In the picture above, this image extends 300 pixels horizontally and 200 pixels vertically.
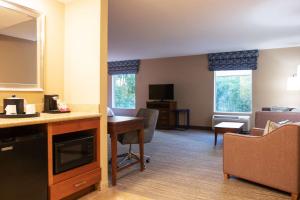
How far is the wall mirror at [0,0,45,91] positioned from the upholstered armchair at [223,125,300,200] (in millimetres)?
2414

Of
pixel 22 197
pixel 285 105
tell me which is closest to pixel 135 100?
pixel 285 105

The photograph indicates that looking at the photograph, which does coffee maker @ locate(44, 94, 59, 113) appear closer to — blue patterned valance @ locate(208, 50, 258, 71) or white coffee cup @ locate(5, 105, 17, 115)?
white coffee cup @ locate(5, 105, 17, 115)

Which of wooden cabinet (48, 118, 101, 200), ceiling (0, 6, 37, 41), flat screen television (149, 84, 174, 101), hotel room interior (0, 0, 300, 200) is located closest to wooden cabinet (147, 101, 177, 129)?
flat screen television (149, 84, 174, 101)

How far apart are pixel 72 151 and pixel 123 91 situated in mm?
6326

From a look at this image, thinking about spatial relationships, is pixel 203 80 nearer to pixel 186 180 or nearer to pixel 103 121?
pixel 186 180

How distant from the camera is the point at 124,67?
8273 mm

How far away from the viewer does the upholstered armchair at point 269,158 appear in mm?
2291

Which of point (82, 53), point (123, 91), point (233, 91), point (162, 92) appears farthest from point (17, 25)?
point (123, 91)

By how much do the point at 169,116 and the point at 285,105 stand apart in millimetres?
3135

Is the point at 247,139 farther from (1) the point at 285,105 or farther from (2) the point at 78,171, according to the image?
(1) the point at 285,105

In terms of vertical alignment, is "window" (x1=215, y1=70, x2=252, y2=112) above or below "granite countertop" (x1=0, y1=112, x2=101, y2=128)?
above

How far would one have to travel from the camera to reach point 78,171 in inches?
92.4

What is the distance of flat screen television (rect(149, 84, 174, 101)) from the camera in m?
7.32

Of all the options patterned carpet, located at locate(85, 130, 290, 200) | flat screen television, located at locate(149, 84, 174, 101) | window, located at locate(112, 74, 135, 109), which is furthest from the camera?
window, located at locate(112, 74, 135, 109)
